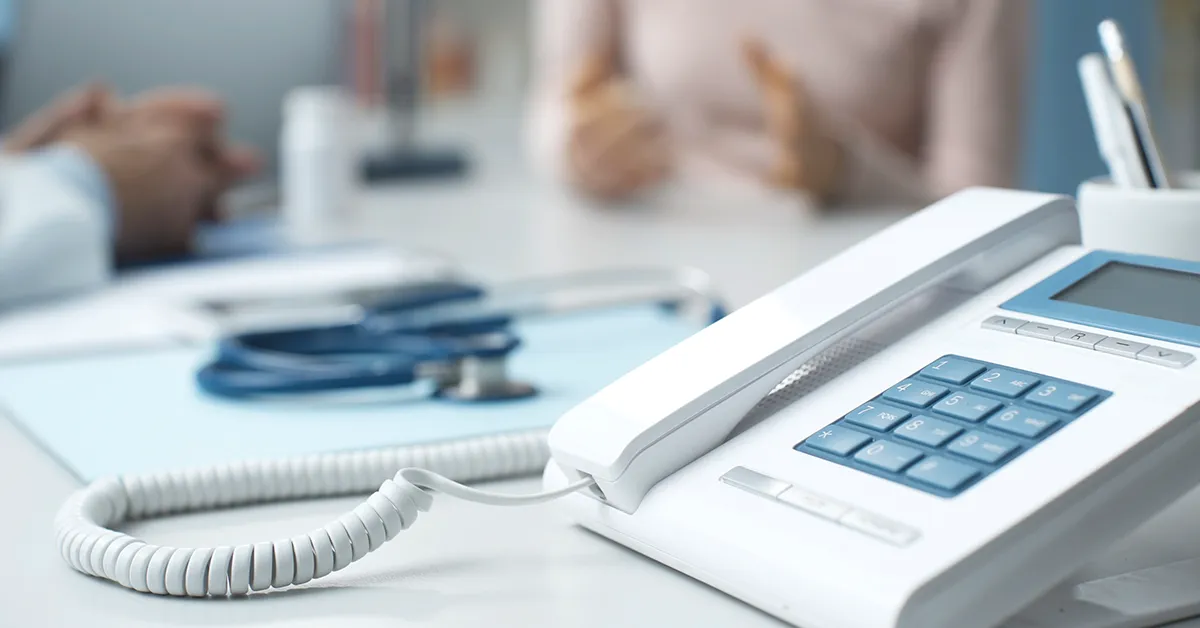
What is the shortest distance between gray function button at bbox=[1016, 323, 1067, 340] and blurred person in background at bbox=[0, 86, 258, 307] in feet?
2.39

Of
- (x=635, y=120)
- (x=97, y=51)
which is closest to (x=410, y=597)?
(x=635, y=120)

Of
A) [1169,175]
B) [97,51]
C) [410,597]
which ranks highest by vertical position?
[97,51]

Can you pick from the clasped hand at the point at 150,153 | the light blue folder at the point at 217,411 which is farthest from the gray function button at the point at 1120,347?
the clasped hand at the point at 150,153

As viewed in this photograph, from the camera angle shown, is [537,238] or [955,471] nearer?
[955,471]

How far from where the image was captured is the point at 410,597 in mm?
357

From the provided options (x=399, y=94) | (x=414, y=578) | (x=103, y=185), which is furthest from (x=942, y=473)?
(x=399, y=94)

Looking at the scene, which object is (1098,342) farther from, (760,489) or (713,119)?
(713,119)

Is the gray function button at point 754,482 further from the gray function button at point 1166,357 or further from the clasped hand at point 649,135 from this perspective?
the clasped hand at point 649,135

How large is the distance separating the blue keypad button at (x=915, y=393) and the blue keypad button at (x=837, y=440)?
20mm

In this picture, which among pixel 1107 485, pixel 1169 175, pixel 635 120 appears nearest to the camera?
pixel 1107 485

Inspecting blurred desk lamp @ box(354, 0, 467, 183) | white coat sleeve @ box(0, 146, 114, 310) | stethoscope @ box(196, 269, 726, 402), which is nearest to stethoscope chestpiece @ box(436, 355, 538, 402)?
stethoscope @ box(196, 269, 726, 402)

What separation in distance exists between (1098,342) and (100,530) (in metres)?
0.31

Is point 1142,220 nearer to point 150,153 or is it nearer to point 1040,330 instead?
point 1040,330

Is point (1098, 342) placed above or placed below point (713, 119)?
below
